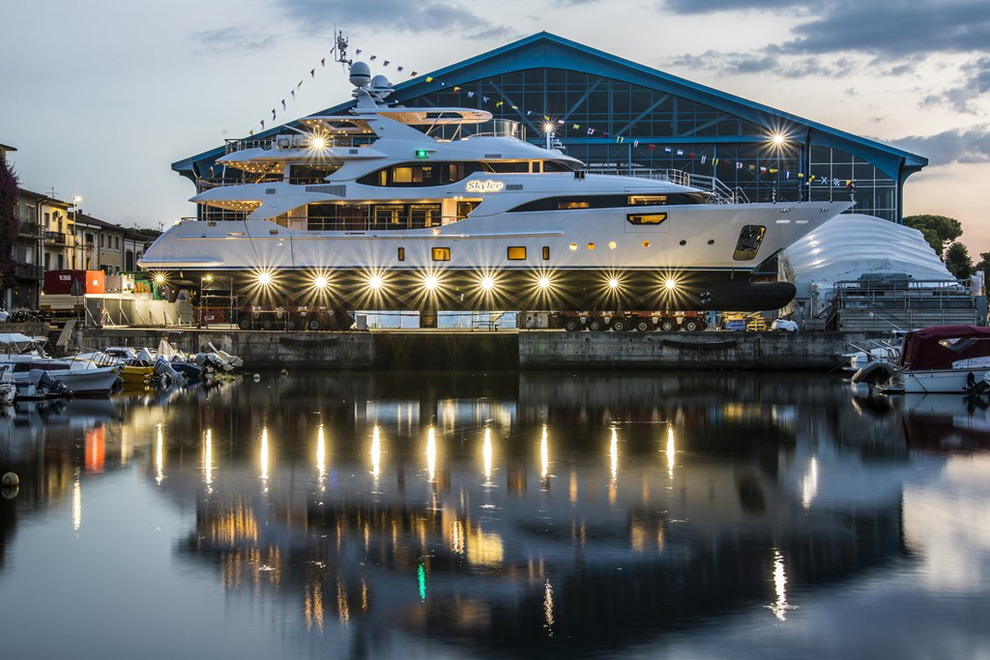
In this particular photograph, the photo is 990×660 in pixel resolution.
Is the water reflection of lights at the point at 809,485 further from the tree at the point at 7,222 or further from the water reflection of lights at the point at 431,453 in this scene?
the tree at the point at 7,222

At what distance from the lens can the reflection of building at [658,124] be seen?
6062 centimetres

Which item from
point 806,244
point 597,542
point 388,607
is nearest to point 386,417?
point 597,542

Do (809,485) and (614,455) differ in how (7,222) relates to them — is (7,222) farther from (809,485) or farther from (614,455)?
(809,485)

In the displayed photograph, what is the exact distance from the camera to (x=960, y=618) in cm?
1128

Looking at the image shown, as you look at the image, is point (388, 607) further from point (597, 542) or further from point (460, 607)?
point (597, 542)

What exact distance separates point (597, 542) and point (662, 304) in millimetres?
28367

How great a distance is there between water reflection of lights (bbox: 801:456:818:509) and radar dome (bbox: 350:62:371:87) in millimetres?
30629

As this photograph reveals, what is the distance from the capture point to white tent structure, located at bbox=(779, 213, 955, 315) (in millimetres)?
48594

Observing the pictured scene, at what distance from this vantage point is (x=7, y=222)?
56312 mm

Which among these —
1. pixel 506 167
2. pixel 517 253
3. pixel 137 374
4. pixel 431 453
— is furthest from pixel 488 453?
pixel 506 167

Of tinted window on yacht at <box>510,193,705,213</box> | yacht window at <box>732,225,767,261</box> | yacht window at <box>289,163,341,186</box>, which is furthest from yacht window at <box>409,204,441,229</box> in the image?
yacht window at <box>732,225,767,261</box>

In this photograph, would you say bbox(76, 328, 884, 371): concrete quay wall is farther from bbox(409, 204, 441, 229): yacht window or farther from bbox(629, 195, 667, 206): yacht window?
bbox(629, 195, 667, 206): yacht window

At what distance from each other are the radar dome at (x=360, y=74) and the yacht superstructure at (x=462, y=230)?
53 centimetres

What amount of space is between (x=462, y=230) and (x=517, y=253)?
2295 mm
